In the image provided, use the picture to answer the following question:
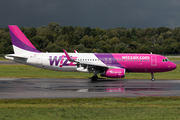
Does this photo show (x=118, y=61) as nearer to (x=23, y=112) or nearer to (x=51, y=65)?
(x=51, y=65)

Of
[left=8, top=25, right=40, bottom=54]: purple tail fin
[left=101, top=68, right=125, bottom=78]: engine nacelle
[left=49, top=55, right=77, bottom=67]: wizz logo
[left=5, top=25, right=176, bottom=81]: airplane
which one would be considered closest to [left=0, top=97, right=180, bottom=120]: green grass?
[left=101, top=68, right=125, bottom=78]: engine nacelle

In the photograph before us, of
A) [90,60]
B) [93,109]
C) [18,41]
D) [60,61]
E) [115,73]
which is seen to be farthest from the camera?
[18,41]

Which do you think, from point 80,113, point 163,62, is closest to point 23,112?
point 80,113

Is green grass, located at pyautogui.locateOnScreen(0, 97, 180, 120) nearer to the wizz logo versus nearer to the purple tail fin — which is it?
the wizz logo

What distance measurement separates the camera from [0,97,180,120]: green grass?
1339cm

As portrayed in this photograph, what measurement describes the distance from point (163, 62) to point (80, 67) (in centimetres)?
1144

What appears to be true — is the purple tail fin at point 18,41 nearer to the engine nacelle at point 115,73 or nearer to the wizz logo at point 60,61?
the wizz logo at point 60,61

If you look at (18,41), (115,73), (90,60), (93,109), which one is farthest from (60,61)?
(93,109)

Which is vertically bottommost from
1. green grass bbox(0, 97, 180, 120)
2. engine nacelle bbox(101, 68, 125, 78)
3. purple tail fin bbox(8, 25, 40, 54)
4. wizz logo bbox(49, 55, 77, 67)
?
green grass bbox(0, 97, 180, 120)

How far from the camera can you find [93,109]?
49.8 ft

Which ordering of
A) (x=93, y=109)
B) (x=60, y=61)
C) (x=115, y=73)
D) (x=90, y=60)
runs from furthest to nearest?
(x=90, y=60) < (x=60, y=61) < (x=115, y=73) < (x=93, y=109)

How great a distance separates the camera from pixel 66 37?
498 ft

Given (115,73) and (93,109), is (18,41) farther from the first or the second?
(93,109)

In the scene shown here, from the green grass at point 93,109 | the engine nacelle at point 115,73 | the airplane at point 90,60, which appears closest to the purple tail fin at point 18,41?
the airplane at point 90,60
